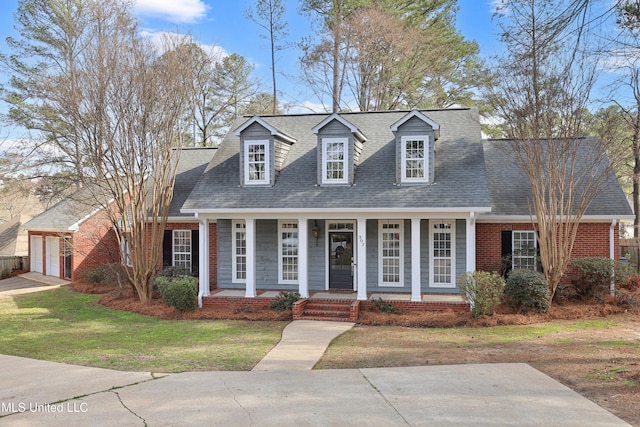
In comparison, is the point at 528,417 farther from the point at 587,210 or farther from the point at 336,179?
the point at 587,210

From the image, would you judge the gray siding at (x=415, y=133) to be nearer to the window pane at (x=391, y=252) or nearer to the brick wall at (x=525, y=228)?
the window pane at (x=391, y=252)

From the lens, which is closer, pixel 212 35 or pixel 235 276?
pixel 235 276

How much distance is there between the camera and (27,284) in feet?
70.0

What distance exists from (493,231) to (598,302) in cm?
354

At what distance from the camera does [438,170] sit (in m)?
14.6

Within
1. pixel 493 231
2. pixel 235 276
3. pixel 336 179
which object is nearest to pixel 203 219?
pixel 235 276

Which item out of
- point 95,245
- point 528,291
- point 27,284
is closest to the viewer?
point 528,291

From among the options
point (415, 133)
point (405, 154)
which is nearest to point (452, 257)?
point (405, 154)

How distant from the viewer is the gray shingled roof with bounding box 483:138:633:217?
47.9 ft

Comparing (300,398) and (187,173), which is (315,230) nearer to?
(187,173)

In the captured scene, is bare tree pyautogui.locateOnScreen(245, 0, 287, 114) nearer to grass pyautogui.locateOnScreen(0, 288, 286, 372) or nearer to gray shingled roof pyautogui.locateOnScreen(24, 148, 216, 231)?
gray shingled roof pyautogui.locateOnScreen(24, 148, 216, 231)

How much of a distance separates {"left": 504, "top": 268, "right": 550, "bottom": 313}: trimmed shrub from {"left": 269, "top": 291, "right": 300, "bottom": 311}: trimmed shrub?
6.01m

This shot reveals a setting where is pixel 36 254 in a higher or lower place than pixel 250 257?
lower

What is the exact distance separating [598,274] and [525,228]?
2440mm
